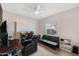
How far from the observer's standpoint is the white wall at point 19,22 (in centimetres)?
186

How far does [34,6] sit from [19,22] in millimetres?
504

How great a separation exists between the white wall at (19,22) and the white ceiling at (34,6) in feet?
0.30

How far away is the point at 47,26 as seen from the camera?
6.91 feet

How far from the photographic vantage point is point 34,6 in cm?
191

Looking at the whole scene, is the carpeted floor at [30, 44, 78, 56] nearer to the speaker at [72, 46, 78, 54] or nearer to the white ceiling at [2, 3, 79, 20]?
the speaker at [72, 46, 78, 54]

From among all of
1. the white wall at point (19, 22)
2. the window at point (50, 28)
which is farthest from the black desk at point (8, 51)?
the window at point (50, 28)

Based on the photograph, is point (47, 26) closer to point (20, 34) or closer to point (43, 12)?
point (43, 12)

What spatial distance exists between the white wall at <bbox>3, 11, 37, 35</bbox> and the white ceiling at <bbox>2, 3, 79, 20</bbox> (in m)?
0.09

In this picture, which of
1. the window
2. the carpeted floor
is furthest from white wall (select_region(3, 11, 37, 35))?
the carpeted floor

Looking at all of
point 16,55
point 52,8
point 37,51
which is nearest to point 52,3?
point 52,8

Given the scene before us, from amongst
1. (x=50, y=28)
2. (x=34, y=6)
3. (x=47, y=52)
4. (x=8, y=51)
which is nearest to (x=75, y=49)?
(x=47, y=52)

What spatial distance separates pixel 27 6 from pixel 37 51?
1.09 metres

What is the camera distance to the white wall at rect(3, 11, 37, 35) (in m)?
1.86

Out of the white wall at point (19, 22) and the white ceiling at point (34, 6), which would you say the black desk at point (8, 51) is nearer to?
the white wall at point (19, 22)
